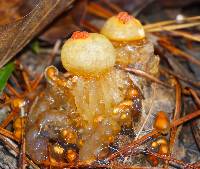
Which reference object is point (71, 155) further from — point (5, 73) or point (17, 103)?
point (5, 73)

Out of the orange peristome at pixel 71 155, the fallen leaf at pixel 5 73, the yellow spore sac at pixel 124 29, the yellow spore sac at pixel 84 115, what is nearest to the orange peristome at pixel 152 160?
the yellow spore sac at pixel 84 115

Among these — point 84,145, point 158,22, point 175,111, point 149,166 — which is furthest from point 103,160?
point 158,22

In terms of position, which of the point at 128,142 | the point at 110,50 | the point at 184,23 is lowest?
the point at 128,142

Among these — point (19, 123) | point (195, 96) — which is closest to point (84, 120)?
point (19, 123)

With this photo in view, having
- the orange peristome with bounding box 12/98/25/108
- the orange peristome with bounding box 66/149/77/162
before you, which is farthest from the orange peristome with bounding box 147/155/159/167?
the orange peristome with bounding box 12/98/25/108

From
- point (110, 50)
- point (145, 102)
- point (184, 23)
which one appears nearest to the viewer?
point (110, 50)

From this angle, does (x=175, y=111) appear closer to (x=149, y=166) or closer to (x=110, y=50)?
(x=149, y=166)
